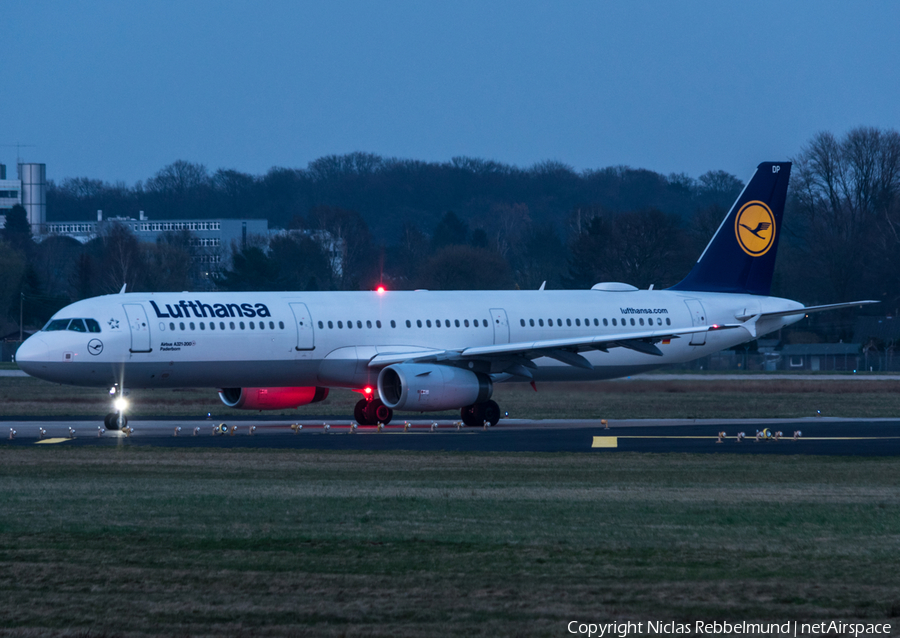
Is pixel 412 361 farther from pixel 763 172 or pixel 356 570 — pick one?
pixel 356 570

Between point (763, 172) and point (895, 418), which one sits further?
point (763, 172)

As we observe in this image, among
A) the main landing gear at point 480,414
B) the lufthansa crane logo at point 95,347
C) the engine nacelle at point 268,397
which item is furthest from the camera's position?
the engine nacelle at point 268,397

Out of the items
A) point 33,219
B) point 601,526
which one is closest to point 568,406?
point 601,526

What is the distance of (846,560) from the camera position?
1174 cm

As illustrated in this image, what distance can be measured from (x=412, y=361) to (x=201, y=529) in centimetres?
1848

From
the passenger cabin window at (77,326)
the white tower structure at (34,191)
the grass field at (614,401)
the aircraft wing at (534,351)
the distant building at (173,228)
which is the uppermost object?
the white tower structure at (34,191)

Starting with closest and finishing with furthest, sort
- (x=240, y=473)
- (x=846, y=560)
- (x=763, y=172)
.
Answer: (x=846, y=560) → (x=240, y=473) → (x=763, y=172)

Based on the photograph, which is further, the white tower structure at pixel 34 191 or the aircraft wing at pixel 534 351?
the white tower structure at pixel 34 191

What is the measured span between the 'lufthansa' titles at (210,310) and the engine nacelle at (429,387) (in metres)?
3.68

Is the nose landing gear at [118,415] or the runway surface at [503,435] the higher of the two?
the nose landing gear at [118,415]

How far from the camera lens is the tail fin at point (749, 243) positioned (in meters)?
38.8

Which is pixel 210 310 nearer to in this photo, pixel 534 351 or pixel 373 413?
pixel 373 413

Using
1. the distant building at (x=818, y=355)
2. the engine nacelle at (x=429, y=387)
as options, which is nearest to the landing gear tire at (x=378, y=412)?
the engine nacelle at (x=429, y=387)

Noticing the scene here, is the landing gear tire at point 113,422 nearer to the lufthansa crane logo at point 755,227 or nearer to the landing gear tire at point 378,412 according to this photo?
the landing gear tire at point 378,412
